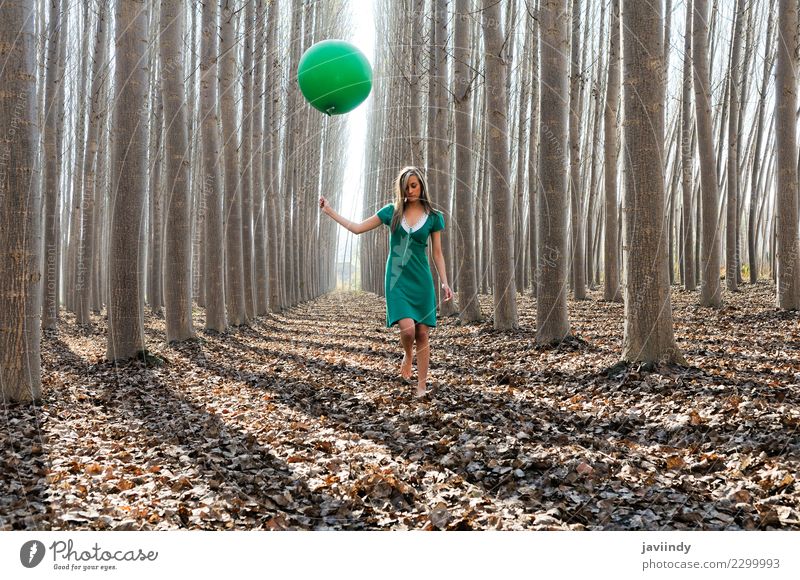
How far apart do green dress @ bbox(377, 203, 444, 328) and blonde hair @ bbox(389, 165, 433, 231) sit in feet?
0.26

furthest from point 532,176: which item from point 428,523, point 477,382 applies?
point 428,523

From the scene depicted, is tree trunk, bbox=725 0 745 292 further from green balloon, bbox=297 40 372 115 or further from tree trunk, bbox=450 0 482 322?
green balloon, bbox=297 40 372 115

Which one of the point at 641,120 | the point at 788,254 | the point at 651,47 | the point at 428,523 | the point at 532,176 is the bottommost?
the point at 428,523

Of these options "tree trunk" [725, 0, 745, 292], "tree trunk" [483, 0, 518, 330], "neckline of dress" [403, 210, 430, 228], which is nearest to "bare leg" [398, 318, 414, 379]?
"neckline of dress" [403, 210, 430, 228]

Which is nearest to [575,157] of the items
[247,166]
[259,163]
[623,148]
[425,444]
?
[247,166]

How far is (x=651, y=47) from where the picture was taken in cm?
635

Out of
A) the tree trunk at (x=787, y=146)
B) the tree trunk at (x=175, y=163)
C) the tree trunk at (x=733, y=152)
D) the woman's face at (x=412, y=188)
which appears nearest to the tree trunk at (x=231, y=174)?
the tree trunk at (x=175, y=163)

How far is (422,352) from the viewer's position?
20.9ft

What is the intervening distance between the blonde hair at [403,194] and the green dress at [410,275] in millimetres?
81

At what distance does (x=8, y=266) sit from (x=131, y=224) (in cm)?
272

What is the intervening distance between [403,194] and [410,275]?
29.8 inches

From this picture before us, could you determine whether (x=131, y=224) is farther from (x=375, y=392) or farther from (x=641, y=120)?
(x=641, y=120)

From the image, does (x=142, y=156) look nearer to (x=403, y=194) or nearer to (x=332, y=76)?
(x=332, y=76)

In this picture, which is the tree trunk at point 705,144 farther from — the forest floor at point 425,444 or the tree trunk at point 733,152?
the forest floor at point 425,444
